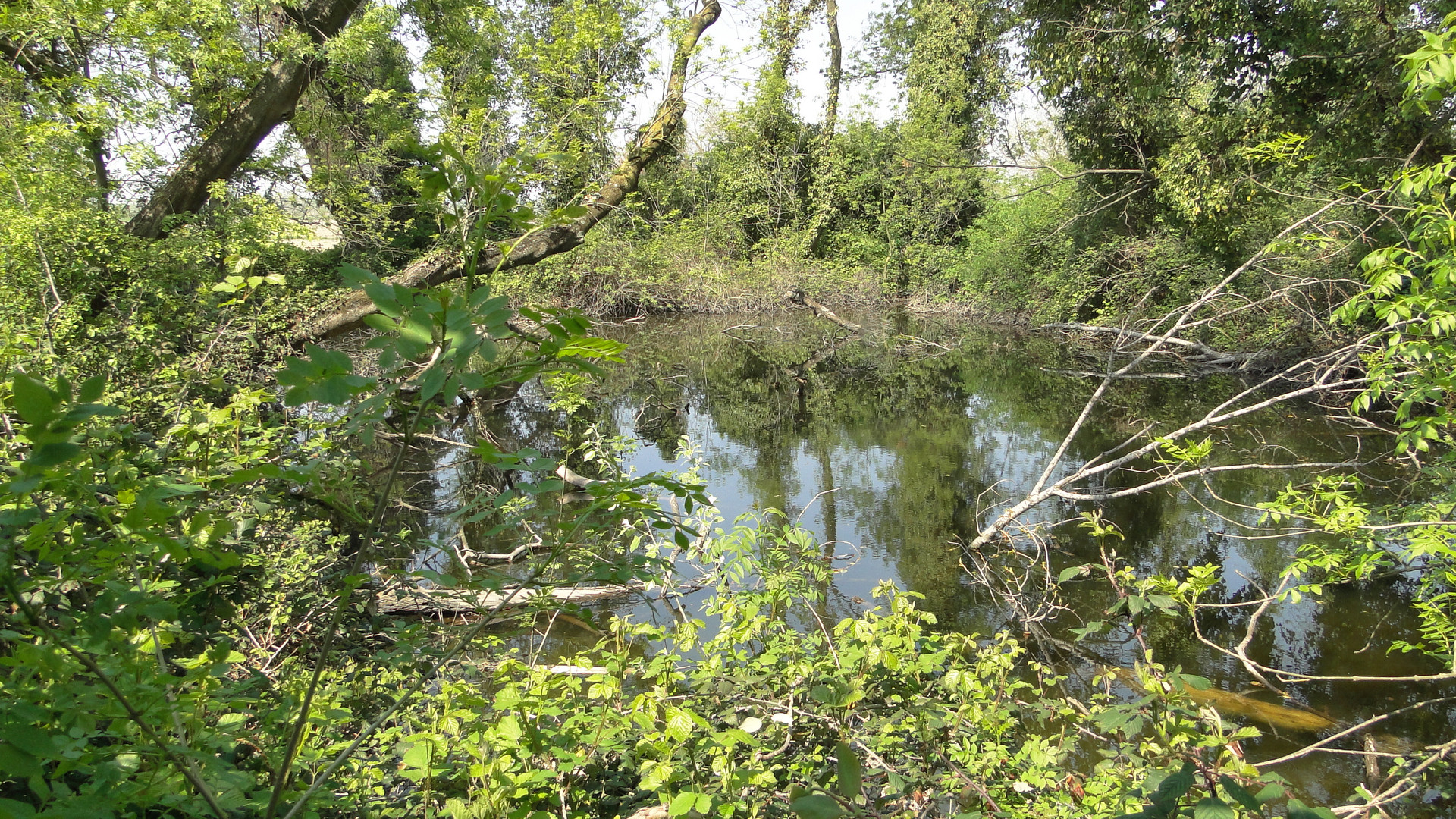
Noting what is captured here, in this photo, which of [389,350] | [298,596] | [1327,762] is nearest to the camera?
[389,350]

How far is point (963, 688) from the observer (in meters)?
2.06

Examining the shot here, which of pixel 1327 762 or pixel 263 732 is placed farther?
pixel 1327 762

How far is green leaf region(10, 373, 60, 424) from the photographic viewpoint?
27.5 inches

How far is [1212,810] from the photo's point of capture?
105 cm

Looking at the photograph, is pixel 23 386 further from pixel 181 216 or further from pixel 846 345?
pixel 846 345

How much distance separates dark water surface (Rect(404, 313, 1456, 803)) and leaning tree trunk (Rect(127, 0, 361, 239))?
3.42 metres

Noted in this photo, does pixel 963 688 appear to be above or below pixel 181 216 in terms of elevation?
below

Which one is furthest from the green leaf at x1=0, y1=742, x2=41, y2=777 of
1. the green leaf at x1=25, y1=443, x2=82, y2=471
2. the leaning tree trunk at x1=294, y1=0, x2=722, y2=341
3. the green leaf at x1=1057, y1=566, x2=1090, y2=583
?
the leaning tree trunk at x1=294, y1=0, x2=722, y2=341

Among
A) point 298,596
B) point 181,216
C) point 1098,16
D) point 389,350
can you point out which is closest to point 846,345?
point 1098,16

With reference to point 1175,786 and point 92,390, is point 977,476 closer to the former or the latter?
point 1175,786

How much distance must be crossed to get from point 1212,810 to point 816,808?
0.59m

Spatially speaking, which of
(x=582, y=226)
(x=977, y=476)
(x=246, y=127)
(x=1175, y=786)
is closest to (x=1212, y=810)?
(x=1175, y=786)

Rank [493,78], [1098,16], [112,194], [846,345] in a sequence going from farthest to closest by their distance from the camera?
1. [846,345]
2. [493,78]
3. [1098,16]
4. [112,194]

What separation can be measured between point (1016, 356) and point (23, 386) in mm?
14838
